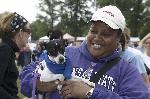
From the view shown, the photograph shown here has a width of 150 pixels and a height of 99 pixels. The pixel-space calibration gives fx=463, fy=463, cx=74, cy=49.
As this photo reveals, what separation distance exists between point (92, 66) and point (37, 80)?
0.53 meters

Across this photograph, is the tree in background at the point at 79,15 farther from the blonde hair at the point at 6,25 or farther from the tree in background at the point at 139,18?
the blonde hair at the point at 6,25

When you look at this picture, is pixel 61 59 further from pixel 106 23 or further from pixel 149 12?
pixel 149 12

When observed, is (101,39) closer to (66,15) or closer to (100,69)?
(100,69)

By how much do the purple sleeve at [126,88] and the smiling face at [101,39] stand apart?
0.69 feet

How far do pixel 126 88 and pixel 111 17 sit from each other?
1.98 ft

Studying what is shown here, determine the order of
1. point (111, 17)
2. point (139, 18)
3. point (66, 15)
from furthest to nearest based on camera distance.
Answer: point (139, 18) < point (66, 15) < point (111, 17)

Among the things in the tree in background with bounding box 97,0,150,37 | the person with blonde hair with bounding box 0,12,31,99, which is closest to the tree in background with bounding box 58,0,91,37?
the tree in background with bounding box 97,0,150,37

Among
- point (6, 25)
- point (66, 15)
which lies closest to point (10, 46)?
point (6, 25)

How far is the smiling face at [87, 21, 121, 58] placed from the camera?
3836mm

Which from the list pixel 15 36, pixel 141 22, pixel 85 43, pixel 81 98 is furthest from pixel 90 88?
pixel 141 22

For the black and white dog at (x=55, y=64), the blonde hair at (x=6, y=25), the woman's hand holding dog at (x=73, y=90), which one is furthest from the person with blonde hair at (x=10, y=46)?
the woman's hand holding dog at (x=73, y=90)

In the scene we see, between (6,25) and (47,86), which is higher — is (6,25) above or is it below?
above

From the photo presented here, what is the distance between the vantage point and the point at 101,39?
12.6 ft

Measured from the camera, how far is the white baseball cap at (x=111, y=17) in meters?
3.80
